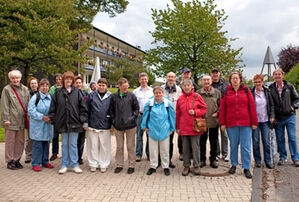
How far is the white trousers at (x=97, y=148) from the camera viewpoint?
5.68 meters

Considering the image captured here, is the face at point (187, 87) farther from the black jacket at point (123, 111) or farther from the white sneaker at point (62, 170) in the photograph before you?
the white sneaker at point (62, 170)

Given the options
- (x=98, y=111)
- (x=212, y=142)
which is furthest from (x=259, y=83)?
(x=98, y=111)

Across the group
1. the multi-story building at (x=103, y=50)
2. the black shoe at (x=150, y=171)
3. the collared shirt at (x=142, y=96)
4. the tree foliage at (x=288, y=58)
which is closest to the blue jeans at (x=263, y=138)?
the black shoe at (x=150, y=171)

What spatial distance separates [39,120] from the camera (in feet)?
18.5

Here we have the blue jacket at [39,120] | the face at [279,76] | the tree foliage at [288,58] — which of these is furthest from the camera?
the tree foliage at [288,58]

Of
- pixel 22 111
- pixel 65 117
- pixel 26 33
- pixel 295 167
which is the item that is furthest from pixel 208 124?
pixel 26 33

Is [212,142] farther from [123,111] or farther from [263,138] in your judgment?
[123,111]

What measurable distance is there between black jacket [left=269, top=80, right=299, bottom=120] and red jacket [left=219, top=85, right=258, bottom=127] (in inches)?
41.9

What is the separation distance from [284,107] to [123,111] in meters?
3.60

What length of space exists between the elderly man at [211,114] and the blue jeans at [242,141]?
44cm

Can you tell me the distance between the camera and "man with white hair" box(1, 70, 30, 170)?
18.5ft

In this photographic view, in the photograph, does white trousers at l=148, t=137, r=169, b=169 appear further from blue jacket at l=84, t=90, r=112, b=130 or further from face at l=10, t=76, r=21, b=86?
face at l=10, t=76, r=21, b=86

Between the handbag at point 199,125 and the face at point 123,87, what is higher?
the face at point 123,87

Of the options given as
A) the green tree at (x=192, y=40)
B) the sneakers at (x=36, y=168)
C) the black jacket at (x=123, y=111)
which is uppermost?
the green tree at (x=192, y=40)
